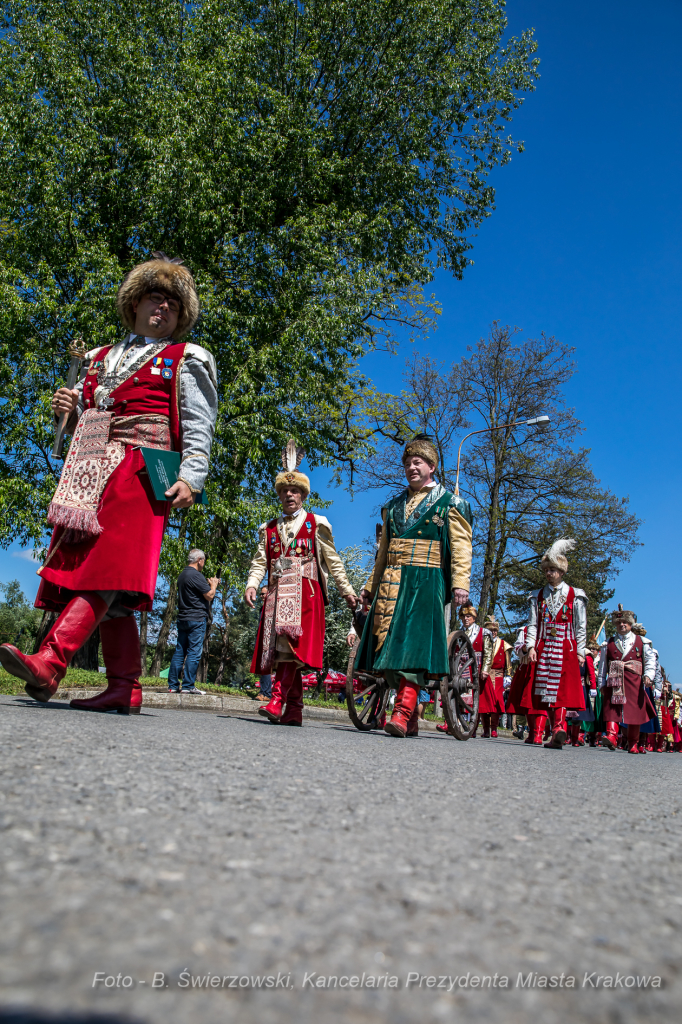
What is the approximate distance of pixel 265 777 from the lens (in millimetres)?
2330

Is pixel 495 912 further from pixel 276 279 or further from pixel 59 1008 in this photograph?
pixel 276 279

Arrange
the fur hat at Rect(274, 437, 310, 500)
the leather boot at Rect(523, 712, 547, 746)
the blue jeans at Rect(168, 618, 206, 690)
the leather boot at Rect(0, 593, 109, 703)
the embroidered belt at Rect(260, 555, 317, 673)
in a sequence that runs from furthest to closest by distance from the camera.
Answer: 1. the blue jeans at Rect(168, 618, 206, 690)
2. the leather boot at Rect(523, 712, 547, 746)
3. the fur hat at Rect(274, 437, 310, 500)
4. the embroidered belt at Rect(260, 555, 317, 673)
5. the leather boot at Rect(0, 593, 109, 703)

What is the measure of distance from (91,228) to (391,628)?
35.5 ft

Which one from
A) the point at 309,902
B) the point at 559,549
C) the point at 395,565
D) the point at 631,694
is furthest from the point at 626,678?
the point at 309,902

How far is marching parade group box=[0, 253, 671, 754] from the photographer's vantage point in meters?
3.90

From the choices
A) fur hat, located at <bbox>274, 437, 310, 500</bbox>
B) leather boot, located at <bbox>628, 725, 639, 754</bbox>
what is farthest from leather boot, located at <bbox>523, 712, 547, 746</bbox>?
fur hat, located at <bbox>274, 437, 310, 500</bbox>

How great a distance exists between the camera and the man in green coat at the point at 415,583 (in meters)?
5.79

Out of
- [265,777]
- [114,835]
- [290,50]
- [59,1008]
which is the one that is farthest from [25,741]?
[290,50]

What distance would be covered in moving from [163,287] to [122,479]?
4.04 ft

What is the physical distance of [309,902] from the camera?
3.90 feet

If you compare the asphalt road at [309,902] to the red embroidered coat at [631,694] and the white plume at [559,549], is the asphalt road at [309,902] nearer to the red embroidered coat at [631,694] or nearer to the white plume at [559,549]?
the white plume at [559,549]

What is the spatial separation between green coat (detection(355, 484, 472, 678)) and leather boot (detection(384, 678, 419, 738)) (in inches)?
5.2

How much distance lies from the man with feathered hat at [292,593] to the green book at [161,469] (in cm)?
210

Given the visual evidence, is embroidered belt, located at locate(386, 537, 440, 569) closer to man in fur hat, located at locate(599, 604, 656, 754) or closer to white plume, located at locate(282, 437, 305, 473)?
white plume, located at locate(282, 437, 305, 473)
